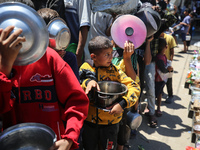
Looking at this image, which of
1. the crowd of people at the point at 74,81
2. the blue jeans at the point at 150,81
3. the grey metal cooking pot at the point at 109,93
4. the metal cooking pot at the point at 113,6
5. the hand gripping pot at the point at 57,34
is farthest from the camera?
the blue jeans at the point at 150,81

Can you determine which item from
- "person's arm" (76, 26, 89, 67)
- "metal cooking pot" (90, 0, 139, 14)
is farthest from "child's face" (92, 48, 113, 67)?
"metal cooking pot" (90, 0, 139, 14)

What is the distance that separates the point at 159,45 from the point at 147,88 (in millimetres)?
763

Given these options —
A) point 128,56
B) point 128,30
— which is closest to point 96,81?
point 128,56

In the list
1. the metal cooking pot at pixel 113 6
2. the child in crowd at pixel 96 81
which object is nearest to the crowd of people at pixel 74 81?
the child in crowd at pixel 96 81

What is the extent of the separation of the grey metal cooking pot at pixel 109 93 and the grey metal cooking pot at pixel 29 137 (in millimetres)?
735

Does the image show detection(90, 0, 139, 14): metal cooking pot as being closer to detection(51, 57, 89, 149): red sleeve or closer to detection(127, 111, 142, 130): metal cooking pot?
detection(127, 111, 142, 130): metal cooking pot

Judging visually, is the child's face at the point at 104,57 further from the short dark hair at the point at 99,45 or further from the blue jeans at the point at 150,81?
the blue jeans at the point at 150,81

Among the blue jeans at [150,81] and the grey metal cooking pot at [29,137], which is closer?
the grey metal cooking pot at [29,137]

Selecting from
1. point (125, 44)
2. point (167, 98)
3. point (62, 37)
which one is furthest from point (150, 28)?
point (167, 98)

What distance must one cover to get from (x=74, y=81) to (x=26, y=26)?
398 millimetres

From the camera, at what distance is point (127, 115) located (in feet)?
7.91

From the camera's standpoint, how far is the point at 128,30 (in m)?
2.02

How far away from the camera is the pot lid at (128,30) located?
2.03 metres

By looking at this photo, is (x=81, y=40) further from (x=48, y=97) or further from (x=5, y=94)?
(x=5, y=94)
